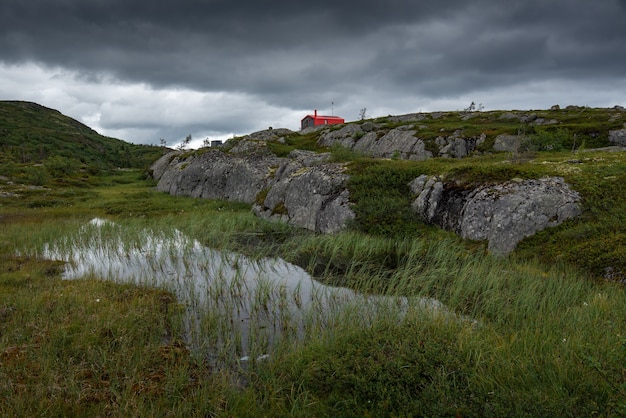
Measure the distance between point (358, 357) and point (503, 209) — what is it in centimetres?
1227

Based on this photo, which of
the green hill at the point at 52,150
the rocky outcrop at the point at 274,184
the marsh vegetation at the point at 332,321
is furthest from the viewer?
the green hill at the point at 52,150

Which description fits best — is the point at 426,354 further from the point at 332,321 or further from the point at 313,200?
the point at 313,200

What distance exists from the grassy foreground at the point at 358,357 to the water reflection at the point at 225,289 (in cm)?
68

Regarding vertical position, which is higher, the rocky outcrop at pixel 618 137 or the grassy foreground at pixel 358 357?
the rocky outcrop at pixel 618 137

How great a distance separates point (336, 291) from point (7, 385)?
8.19 metres

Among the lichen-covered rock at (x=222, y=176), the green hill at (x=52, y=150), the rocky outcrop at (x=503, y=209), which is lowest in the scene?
the rocky outcrop at (x=503, y=209)

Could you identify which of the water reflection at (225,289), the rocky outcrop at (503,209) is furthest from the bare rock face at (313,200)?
the water reflection at (225,289)

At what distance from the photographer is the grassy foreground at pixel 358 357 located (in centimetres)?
546

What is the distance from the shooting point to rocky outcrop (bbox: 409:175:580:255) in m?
14.6

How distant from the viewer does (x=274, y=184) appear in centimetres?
3025

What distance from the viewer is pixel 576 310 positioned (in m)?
8.21

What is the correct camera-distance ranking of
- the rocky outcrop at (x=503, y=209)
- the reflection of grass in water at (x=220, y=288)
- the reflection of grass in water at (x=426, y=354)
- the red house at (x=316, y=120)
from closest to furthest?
Result: 1. the reflection of grass in water at (x=426, y=354)
2. the reflection of grass in water at (x=220, y=288)
3. the rocky outcrop at (x=503, y=209)
4. the red house at (x=316, y=120)

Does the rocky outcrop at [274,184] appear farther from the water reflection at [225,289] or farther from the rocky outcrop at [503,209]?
the water reflection at [225,289]

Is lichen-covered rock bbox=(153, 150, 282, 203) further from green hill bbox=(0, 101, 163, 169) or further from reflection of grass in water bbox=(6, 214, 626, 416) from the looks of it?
green hill bbox=(0, 101, 163, 169)
